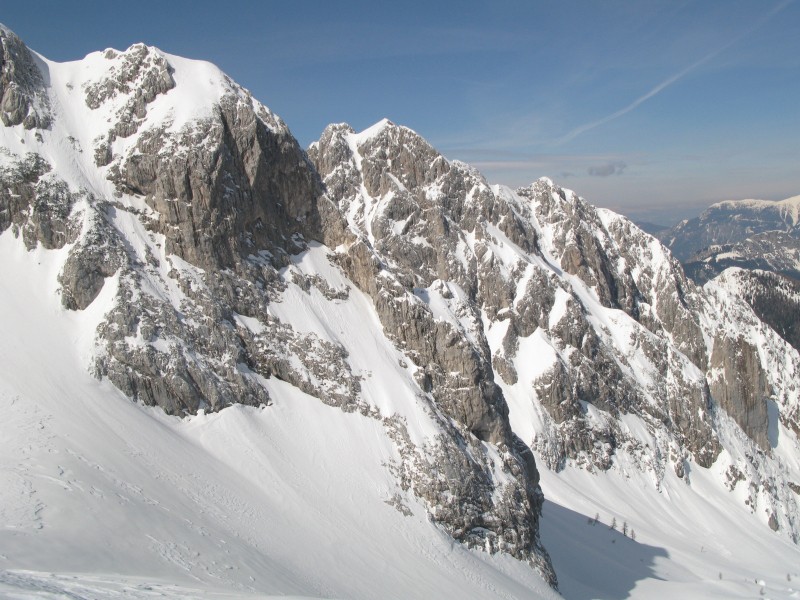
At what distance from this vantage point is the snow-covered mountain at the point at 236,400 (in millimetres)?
30859

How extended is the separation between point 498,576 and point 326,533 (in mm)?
14077

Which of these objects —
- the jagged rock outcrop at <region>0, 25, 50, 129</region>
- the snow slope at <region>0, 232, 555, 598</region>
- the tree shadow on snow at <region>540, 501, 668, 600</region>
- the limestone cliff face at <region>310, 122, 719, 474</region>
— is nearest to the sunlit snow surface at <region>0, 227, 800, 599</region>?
the snow slope at <region>0, 232, 555, 598</region>

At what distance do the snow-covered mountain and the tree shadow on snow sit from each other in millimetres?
365

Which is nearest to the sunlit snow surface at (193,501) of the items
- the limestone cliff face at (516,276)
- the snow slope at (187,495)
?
the snow slope at (187,495)

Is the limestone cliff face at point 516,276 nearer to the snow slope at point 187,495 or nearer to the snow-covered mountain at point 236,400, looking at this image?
the snow-covered mountain at point 236,400

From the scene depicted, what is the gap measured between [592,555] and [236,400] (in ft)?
137

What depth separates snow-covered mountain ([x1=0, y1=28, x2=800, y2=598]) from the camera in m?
30.9

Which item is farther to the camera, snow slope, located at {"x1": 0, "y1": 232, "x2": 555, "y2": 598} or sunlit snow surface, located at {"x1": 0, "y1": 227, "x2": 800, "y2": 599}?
snow slope, located at {"x1": 0, "y1": 232, "x2": 555, "y2": 598}

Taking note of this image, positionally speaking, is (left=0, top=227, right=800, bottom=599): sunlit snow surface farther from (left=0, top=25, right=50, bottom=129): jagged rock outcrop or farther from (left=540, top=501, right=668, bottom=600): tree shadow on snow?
(left=0, top=25, right=50, bottom=129): jagged rock outcrop

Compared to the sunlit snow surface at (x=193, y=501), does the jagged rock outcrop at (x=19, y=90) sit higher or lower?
higher

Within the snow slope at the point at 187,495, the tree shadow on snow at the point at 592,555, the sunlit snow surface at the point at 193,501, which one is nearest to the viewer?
the sunlit snow surface at the point at 193,501

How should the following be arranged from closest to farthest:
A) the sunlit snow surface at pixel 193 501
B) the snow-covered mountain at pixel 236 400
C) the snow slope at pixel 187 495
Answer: the sunlit snow surface at pixel 193 501, the snow slope at pixel 187 495, the snow-covered mountain at pixel 236 400

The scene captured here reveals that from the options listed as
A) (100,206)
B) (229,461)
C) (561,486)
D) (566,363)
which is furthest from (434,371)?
(566,363)

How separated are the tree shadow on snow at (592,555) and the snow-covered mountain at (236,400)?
0.37m
